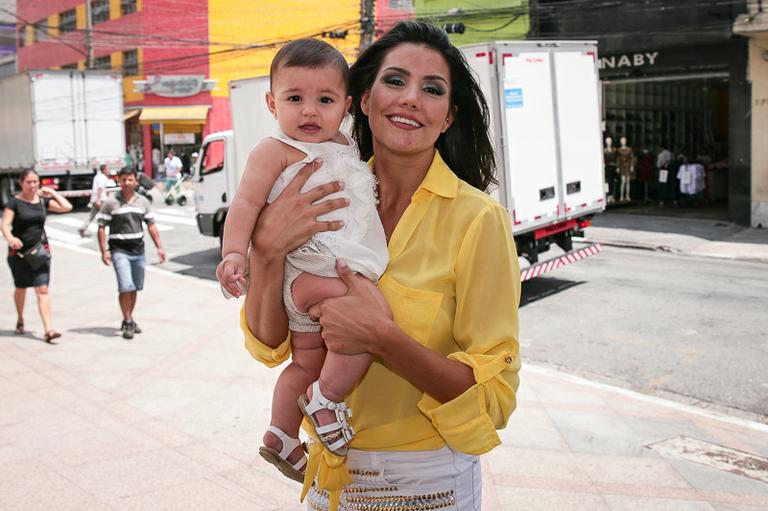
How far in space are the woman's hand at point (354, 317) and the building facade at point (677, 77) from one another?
18.9 meters

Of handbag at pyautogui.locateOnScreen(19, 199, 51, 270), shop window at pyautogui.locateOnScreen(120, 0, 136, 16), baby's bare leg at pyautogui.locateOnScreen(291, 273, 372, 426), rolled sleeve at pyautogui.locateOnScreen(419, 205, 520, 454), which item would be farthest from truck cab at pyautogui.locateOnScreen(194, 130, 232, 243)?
shop window at pyautogui.locateOnScreen(120, 0, 136, 16)

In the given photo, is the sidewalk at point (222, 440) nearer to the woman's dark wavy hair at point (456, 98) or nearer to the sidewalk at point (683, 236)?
the woman's dark wavy hair at point (456, 98)

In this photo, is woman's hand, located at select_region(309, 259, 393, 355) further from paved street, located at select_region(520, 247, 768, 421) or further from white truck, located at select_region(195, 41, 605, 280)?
white truck, located at select_region(195, 41, 605, 280)

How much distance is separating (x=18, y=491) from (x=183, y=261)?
11.0 m

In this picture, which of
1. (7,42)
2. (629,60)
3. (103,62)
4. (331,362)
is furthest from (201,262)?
(7,42)

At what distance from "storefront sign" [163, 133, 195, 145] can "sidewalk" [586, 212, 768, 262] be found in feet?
78.5

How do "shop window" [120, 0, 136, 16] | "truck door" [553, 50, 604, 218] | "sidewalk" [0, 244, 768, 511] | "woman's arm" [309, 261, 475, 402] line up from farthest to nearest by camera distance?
1. "shop window" [120, 0, 136, 16]
2. "truck door" [553, 50, 604, 218]
3. "sidewalk" [0, 244, 768, 511]
4. "woman's arm" [309, 261, 475, 402]

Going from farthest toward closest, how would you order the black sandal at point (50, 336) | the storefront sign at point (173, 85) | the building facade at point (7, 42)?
the building facade at point (7, 42) → the storefront sign at point (173, 85) → the black sandal at point (50, 336)

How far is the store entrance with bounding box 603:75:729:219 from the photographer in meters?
22.8

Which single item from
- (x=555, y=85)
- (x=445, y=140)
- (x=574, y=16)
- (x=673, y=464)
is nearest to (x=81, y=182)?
(x=574, y=16)

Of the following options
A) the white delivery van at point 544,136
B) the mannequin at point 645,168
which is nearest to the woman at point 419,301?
the white delivery van at point 544,136

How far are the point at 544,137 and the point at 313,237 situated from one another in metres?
9.06

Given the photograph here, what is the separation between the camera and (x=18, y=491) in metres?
4.82

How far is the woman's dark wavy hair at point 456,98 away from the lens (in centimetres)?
240
